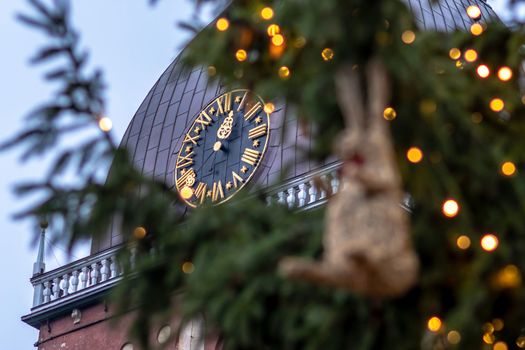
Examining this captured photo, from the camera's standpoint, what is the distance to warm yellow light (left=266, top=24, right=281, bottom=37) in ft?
37.5

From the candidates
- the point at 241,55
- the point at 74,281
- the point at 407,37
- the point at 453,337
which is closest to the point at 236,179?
the point at 74,281

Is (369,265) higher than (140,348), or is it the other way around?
(140,348)

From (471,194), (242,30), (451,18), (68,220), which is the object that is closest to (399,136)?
(471,194)

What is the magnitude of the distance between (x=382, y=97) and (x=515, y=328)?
2570 millimetres

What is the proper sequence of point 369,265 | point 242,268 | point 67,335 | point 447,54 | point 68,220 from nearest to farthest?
point 369,265 < point 242,268 < point 68,220 < point 447,54 < point 67,335

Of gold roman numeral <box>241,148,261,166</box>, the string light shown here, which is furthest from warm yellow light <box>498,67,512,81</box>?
gold roman numeral <box>241,148,261,166</box>

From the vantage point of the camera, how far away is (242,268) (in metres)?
10.4

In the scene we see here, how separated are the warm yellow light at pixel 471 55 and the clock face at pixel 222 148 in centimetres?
1138

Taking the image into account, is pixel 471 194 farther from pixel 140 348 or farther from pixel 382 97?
pixel 140 348

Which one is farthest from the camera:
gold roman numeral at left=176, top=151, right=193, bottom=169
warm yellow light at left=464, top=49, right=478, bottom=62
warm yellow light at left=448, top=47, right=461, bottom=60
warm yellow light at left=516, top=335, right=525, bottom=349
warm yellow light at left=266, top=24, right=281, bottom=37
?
gold roman numeral at left=176, top=151, right=193, bottom=169

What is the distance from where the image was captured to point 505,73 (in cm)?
1223

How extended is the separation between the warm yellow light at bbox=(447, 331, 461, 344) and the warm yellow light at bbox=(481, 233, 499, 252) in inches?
26.4

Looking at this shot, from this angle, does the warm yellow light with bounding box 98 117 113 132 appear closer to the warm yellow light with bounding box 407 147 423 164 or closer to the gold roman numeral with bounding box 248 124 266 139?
the warm yellow light with bounding box 407 147 423 164

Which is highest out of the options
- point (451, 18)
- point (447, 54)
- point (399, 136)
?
point (451, 18)
